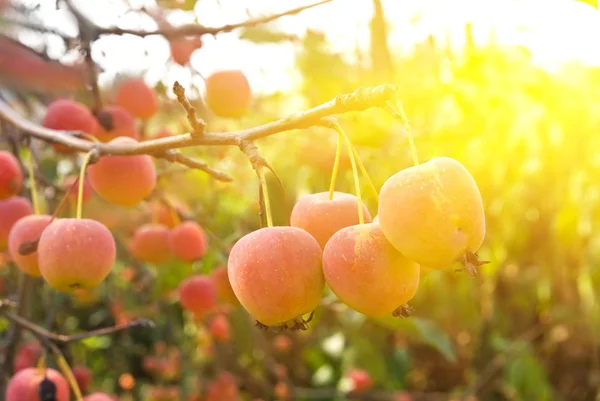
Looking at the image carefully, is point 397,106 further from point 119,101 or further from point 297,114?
point 119,101

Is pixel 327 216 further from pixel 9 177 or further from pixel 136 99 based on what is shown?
pixel 136 99

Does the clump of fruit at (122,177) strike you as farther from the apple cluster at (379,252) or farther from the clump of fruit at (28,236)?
the apple cluster at (379,252)

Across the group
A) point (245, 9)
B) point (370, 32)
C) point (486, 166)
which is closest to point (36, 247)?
point (245, 9)

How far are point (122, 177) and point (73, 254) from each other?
0.79ft

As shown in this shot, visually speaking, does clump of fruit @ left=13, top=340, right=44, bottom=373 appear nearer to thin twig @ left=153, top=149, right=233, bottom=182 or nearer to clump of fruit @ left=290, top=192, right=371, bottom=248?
thin twig @ left=153, top=149, right=233, bottom=182

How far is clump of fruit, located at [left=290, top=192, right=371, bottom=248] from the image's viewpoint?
777 millimetres

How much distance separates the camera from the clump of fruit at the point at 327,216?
0.78m

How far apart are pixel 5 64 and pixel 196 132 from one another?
1183 millimetres

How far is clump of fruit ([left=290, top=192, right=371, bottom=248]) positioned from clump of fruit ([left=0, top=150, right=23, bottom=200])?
70cm

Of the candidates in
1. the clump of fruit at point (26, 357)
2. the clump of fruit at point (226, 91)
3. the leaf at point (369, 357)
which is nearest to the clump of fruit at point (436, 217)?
the clump of fruit at point (226, 91)

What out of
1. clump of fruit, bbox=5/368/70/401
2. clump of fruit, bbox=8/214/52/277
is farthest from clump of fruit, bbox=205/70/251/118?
clump of fruit, bbox=5/368/70/401

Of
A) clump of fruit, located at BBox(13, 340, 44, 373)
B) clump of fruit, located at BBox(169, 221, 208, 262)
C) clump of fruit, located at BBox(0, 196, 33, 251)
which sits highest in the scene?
clump of fruit, located at BBox(0, 196, 33, 251)

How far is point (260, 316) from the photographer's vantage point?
27.5 inches

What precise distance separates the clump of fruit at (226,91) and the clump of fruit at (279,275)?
2.98 feet
